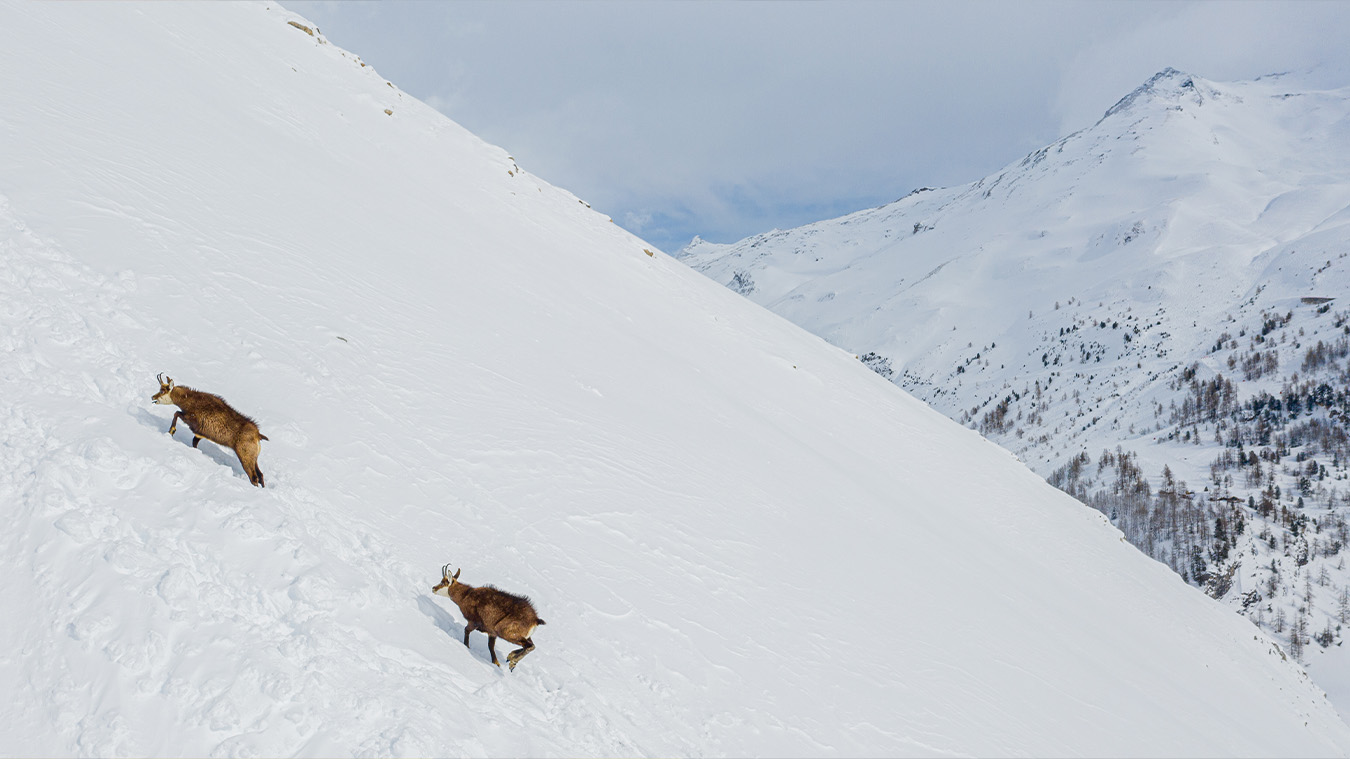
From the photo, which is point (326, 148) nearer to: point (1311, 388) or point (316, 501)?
point (316, 501)

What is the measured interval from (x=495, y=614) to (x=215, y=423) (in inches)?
112

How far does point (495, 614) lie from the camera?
210 inches

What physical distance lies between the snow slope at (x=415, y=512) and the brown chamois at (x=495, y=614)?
9.8 inches

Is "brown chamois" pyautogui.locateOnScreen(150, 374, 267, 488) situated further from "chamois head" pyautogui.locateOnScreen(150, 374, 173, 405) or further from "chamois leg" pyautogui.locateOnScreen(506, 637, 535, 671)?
"chamois leg" pyautogui.locateOnScreen(506, 637, 535, 671)

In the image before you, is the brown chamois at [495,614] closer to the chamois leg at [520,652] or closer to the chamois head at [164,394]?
the chamois leg at [520,652]

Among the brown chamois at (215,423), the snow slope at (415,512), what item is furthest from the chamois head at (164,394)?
the snow slope at (415,512)

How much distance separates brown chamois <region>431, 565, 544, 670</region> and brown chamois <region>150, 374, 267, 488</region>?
194cm

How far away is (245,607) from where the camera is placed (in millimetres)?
4469

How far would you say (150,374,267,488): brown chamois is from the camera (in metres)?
5.54

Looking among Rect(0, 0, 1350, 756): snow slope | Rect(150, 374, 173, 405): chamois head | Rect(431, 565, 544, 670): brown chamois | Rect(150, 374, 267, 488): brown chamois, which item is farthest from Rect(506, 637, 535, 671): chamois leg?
Rect(150, 374, 173, 405): chamois head

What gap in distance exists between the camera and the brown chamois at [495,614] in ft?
17.5

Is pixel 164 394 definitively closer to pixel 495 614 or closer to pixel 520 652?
pixel 495 614

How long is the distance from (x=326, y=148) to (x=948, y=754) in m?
19.4

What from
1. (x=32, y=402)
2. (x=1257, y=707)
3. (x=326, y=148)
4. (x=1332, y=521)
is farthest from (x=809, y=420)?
(x=1332, y=521)
